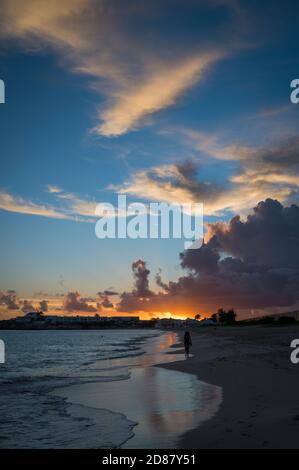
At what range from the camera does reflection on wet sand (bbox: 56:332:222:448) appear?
12.0 metres

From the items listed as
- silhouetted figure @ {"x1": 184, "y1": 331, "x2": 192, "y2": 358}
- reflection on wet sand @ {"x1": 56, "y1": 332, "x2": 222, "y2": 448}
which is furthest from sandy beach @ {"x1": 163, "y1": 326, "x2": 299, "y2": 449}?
silhouetted figure @ {"x1": 184, "y1": 331, "x2": 192, "y2": 358}

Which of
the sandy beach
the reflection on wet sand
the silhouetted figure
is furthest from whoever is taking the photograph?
the silhouetted figure

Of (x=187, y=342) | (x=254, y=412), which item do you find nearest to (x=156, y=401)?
(x=254, y=412)

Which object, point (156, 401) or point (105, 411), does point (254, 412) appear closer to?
point (156, 401)

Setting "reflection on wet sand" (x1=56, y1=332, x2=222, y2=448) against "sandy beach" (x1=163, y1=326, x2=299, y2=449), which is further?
"reflection on wet sand" (x1=56, y1=332, x2=222, y2=448)

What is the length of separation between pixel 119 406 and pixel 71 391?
6388 millimetres

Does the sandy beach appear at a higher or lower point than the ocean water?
higher

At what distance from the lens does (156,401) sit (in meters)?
17.3

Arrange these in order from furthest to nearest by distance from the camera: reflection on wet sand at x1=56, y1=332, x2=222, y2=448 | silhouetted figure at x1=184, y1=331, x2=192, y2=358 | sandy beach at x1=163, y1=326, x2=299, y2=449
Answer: silhouetted figure at x1=184, y1=331, x2=192, y2=358 < reflection on wet sand at x1=56, y1=332, x2=222, y2=448 < sandy beach at x1=163, y1=326, x2=299, y2=449

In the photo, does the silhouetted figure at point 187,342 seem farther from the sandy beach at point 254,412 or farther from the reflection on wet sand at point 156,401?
the sandy beach at point 254,412

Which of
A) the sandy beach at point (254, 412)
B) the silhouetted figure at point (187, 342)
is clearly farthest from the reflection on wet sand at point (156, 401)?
the silhouetted figure at point (187, 342)

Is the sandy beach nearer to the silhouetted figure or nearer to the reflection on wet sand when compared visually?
the reflection on wet sand
